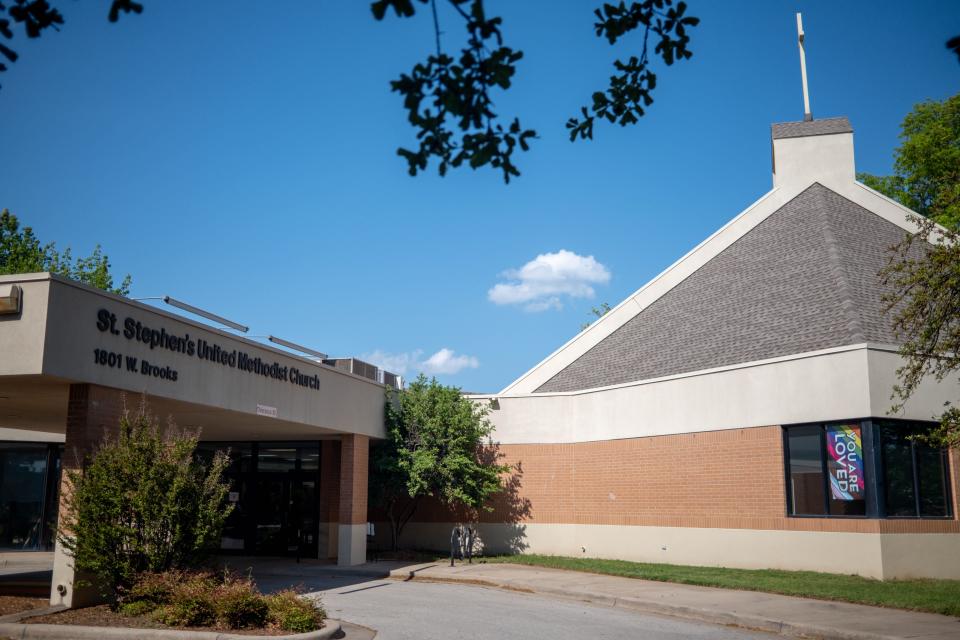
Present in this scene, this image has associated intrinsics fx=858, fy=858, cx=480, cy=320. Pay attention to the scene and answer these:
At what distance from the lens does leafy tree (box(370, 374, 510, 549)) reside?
2478cm

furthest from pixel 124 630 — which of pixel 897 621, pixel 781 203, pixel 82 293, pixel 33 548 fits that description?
pixel 781 203

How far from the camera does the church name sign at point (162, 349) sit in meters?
14.2

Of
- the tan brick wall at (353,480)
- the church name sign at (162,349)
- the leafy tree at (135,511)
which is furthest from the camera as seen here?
the tan brick wall at (353,480)

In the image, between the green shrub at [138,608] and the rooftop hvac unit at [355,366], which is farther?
the rooftop hvac unit at [355,366]

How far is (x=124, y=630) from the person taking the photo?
38.1ft

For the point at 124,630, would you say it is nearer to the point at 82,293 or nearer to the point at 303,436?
the point at 82,293

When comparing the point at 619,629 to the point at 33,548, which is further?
the point at 33,548

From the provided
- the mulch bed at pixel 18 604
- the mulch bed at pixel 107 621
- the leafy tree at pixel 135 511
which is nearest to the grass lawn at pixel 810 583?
the mulch bed at pixel 107 621

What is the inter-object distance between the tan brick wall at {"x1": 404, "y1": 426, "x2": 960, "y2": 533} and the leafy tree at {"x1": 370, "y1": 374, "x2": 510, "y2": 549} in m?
1.17

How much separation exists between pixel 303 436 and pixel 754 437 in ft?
40.6

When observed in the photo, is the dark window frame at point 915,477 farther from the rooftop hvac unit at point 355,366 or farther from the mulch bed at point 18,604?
the mulch bed at point 18,604

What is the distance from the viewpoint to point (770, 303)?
81.9 feet

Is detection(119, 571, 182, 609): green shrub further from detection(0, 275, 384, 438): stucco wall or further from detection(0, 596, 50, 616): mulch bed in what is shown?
detection(0, 275, 384, 438): stucco wall

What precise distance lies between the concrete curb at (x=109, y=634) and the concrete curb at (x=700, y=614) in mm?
6360
